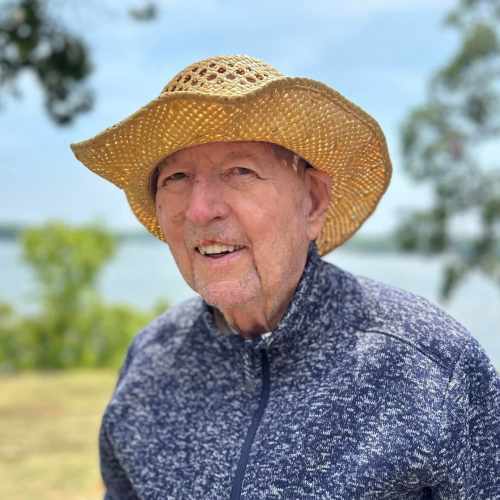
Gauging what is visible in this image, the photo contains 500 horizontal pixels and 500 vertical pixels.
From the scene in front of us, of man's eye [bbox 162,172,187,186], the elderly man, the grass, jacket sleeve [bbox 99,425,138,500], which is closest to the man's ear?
the elderly man

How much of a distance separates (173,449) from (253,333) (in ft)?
1.08

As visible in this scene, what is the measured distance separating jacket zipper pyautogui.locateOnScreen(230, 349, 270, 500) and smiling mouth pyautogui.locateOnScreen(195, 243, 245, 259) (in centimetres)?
26

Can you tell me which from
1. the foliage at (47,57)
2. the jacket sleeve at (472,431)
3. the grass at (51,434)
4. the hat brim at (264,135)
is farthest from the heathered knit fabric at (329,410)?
the foliage at (47,57)

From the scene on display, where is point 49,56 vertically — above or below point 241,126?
above

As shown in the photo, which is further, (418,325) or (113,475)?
(113,475)

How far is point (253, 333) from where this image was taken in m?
1.73

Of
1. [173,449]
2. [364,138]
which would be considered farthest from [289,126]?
[173,449]

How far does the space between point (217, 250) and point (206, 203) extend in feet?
0.35

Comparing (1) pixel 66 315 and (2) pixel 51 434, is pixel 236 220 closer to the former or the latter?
(2) pixel 51 434

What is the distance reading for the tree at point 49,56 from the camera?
23.0ft

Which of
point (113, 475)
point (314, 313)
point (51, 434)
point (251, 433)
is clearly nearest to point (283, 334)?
point (314, 313)

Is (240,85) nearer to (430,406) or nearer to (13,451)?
(430,406)

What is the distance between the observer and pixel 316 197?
1.73m

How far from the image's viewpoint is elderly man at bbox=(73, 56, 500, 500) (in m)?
1.53
